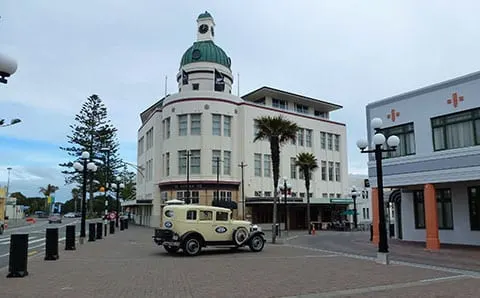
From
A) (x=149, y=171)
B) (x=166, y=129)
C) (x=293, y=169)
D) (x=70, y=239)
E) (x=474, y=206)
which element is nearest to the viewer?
(x=70, y=239)

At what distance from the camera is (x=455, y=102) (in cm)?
2052

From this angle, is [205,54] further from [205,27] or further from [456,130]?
[456,130]

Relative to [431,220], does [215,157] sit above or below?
above

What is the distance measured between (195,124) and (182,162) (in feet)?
13.7

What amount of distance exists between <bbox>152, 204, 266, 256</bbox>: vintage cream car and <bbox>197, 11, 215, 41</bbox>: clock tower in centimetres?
4045

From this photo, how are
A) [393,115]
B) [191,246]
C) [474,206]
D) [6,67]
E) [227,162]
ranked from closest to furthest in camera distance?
[6,67]
[191,246]
[474,206]
[393,115]
[227,162]

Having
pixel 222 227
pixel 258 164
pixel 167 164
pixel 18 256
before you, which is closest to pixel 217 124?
pixel 258 164

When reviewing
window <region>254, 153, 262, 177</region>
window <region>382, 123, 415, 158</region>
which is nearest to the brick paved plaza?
window <region>382, 123, 415, 158</region>

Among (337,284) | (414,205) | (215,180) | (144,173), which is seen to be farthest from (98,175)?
(337,284)

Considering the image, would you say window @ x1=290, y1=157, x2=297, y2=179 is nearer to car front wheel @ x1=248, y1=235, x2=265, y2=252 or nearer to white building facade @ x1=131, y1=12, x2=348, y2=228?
white building facade @ x1=131, y1=12, x2=348, y2=228

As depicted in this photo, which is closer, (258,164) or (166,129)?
(166,129)

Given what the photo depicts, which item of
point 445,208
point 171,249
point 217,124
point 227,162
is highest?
point 217,124

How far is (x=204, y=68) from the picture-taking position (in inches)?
2035

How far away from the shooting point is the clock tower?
56656 mm
